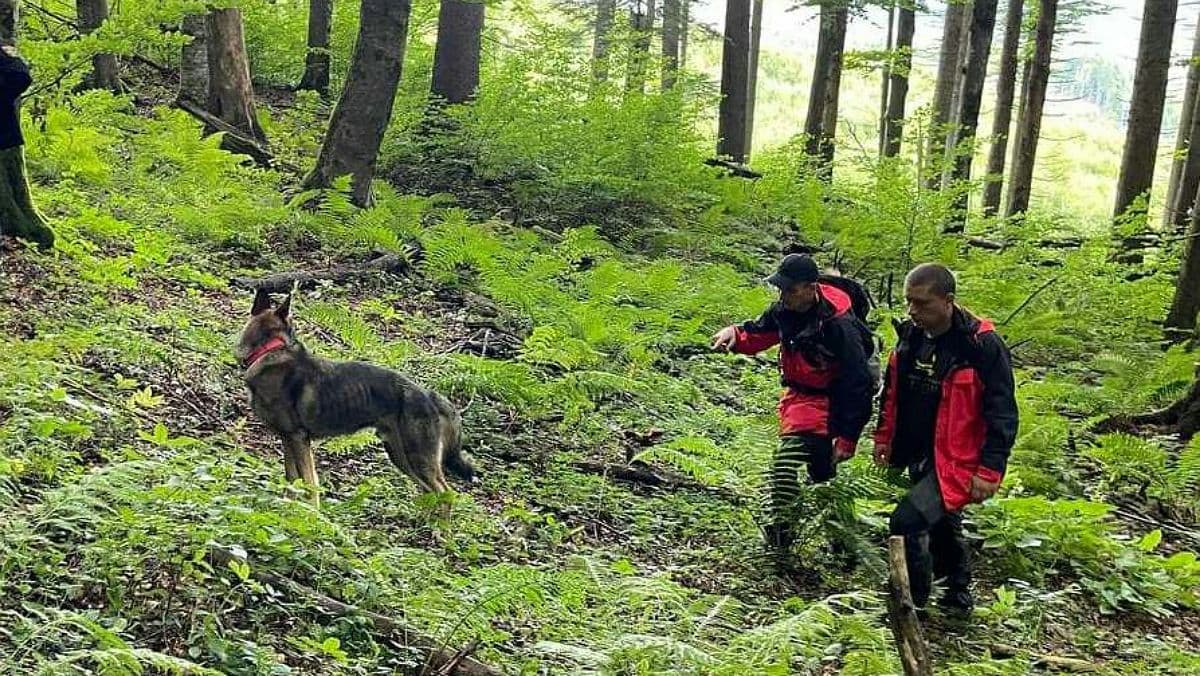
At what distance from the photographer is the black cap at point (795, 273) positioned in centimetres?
652

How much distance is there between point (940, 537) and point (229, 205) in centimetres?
811

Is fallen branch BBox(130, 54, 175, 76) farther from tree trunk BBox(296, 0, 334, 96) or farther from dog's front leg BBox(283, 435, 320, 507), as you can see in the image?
dog's front leg BBox(283, 435, 320, 507)

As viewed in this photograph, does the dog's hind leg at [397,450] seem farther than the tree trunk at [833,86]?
No

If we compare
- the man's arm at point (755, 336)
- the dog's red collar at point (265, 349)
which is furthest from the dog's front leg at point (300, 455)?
the man's arm at point (755, 336)

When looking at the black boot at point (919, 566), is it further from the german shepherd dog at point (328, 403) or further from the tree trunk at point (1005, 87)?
the tree trunk at point (1005, 87)

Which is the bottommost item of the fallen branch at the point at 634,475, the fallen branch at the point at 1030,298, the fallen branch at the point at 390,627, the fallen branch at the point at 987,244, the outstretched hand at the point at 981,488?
the fallen branch at the point at 634,475

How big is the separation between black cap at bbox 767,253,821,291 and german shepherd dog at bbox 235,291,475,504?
7.25ft

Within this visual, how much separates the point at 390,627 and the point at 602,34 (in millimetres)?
22795

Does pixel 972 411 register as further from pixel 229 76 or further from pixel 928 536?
pixel 229 76

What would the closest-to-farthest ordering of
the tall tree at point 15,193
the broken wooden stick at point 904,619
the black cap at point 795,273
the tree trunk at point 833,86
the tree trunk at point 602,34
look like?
1. the broken wooden stick at point 904,619
2. the black cap at point 795,273
3. the tall tree at point 15,193
4. the tree trunk at point 602,34
5. the tree trunk at point 833,86

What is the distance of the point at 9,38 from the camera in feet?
24.0

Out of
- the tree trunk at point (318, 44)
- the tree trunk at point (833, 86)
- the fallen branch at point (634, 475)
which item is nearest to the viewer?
the fallen branch at point (634, 475)

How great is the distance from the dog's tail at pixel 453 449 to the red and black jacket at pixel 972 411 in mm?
2875

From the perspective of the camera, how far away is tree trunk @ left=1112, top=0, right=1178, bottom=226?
15.2 m
